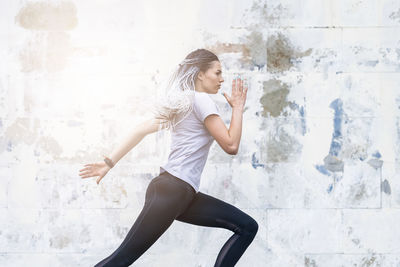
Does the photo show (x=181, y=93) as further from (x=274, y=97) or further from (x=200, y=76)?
(x=274, y=97)

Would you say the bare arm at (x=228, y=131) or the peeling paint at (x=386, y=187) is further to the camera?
the peeling paint at (x=386, y=187)

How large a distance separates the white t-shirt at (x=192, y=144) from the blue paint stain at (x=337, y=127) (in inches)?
69.1

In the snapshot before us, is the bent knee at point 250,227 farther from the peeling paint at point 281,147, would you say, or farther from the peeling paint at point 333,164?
the peeling paint at point 333,164

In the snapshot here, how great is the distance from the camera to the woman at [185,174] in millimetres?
2773

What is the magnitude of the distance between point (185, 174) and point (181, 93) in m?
0.53

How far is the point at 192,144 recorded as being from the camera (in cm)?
291

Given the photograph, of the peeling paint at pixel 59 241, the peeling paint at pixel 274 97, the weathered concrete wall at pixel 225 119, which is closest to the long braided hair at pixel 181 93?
the weathered concrete wall at pixel 225 119

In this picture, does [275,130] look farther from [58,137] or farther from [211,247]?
[58,137]

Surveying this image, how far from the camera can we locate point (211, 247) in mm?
4234

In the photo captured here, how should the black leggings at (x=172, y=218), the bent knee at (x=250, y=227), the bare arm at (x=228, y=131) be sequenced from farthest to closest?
the bent knee at (x=250, y=227), the bare arm at (x=228, y=131), the black leggings at (x=172, y=218)

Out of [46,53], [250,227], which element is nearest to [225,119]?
[250,227]

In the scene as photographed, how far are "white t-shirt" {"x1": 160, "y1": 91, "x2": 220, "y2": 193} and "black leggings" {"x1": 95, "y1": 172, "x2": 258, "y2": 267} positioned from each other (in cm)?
6

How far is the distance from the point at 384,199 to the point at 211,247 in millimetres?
1665

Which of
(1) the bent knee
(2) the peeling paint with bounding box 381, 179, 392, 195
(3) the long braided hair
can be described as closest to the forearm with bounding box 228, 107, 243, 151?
(3) the long braided hair
